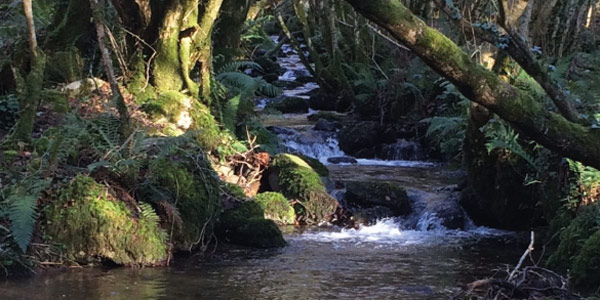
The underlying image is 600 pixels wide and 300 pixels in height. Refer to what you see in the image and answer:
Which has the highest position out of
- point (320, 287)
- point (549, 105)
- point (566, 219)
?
point (549, 105)

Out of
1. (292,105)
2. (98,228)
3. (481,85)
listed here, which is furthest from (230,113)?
(292,105)

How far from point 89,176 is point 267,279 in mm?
2212

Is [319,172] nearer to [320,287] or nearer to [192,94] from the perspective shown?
[192,94]

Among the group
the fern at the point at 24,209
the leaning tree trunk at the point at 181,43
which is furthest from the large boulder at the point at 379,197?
the fern at the point at 24,209

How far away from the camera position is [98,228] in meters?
7.25

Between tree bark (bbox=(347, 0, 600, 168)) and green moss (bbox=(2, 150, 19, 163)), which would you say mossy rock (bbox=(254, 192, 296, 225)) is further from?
tree bark (bbox=(347, 0, 600, 168))

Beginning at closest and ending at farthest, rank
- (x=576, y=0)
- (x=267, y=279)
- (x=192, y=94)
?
(x=267, y=279), (x=192, y=94), (x=576, y=0)

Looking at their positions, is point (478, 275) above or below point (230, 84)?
below

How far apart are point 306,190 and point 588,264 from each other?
498 cm

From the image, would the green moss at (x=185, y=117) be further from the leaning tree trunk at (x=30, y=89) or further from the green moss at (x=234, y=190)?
the leaning tree trunk at (x=30, y=89)

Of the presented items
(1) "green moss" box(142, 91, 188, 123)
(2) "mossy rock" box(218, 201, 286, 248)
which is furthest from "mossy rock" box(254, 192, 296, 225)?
(1) "green moss" box(142, 91, 188, 123)

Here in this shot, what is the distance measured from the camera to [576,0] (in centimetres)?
1642

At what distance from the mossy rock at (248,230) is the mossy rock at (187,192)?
32 cm

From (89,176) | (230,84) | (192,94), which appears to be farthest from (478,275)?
(230,84)
